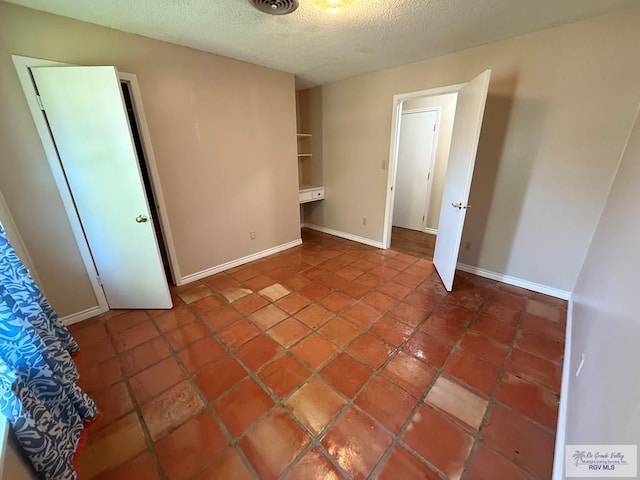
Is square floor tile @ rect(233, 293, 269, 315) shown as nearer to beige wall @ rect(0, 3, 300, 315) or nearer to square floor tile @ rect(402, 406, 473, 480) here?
beige wall @ rect(0, 3, 300, 315)

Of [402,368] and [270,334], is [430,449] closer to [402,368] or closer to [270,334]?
[402,368]

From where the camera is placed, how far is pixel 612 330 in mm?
1052

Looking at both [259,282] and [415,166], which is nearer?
[259,282]

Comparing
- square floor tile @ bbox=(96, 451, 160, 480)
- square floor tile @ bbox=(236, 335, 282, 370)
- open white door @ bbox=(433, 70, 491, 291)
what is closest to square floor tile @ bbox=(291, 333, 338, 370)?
square floor tile @ bbox=(236, 335, 282, 370)

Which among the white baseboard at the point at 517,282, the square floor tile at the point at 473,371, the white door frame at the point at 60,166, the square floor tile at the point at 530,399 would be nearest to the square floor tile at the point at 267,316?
the white door frame at the point at 60,166

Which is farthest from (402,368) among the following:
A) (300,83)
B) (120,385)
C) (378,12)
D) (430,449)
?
(300,83)

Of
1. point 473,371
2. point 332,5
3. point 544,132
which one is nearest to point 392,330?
point 473,371

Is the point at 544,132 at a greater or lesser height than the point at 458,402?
greater

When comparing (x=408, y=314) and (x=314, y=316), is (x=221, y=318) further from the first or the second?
(x=408, y=314)

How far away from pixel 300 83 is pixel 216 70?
4.79 ft

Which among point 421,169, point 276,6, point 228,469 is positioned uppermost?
point 276,6

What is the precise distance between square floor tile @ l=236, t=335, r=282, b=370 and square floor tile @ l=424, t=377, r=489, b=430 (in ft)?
3.45

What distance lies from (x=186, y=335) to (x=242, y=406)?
872 millimetres

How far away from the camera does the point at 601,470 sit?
0.77m
